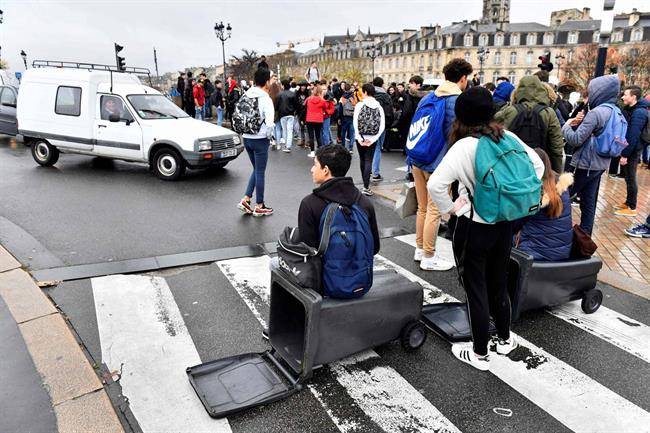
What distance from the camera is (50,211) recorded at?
750cm

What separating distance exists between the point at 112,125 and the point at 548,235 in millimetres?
9228

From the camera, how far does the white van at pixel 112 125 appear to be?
32.5ft

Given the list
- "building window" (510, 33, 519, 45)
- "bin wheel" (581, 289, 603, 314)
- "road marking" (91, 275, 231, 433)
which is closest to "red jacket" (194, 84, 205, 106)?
"road marking" (91, 275, 231, 433)

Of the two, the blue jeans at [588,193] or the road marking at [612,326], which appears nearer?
the road marking at [612,326]

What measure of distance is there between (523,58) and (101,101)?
9747 centimetres

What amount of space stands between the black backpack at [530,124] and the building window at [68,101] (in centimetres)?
925

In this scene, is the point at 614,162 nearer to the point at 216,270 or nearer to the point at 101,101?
the point at 216,270

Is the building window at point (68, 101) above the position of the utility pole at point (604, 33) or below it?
below

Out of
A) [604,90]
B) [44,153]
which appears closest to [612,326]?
[604,90]

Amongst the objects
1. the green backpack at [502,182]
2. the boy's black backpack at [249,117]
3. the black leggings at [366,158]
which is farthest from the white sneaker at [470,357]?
the black leggings at [366,158]

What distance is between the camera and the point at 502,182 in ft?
9.82

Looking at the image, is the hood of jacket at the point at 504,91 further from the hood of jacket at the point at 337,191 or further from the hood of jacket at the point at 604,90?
the hood of jacket at the point at 337,191

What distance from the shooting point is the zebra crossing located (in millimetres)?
2969

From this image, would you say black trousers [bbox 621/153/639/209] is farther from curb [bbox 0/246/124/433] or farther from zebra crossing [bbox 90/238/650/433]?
curb [bbox 0/246/124/433]
